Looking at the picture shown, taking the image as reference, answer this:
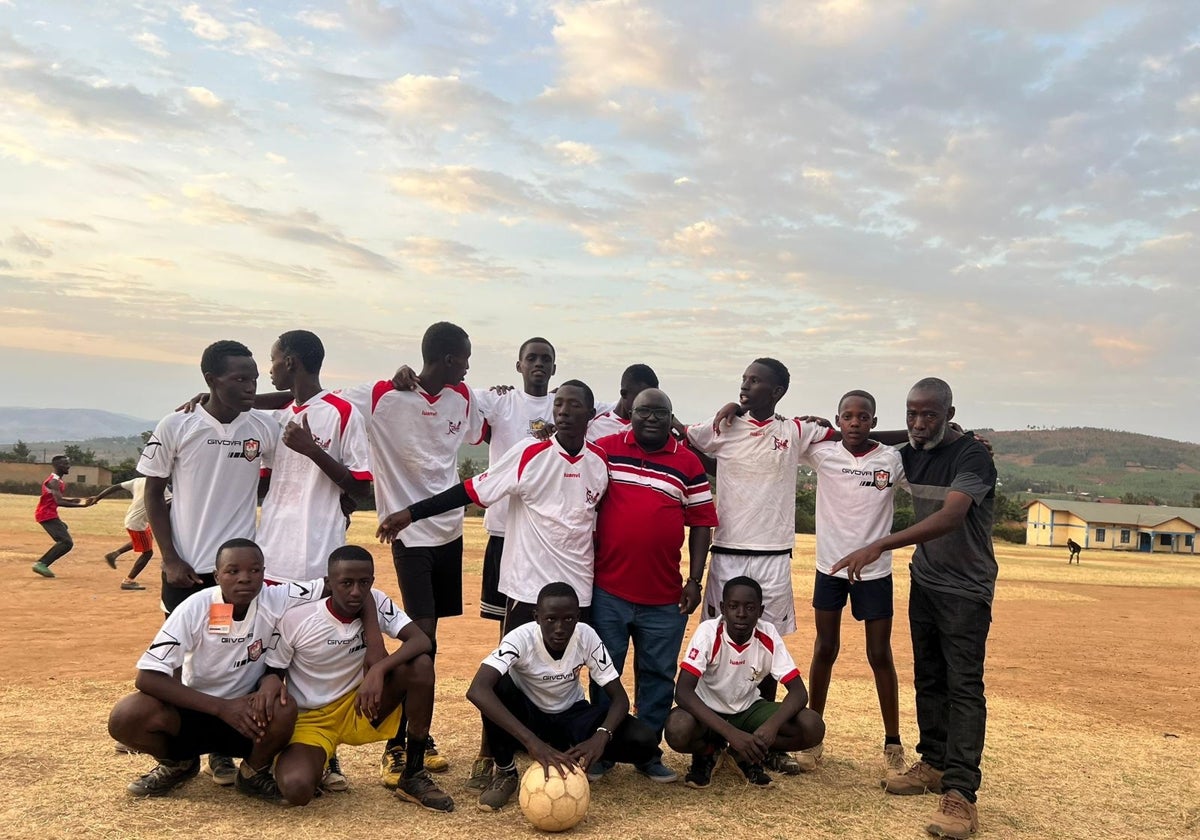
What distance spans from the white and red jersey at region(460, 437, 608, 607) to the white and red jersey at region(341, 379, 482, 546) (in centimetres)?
44

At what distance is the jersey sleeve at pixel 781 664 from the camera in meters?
5.89

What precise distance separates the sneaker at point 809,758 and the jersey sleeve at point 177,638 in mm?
4002

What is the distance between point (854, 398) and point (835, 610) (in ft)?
4.92

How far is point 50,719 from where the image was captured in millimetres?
6949

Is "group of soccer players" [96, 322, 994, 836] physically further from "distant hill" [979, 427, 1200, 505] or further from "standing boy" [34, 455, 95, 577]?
"distant hill" [979, 427, 1200, 505]

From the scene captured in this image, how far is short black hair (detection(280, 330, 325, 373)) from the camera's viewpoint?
5859 mm

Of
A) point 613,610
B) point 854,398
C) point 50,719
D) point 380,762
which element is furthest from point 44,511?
point 854,398

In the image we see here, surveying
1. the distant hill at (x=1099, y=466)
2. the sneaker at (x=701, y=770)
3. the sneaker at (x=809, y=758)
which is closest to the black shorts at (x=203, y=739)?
the sneaker at (x=701, y=770)

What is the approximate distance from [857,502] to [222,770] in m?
4.41

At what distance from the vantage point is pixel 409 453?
20.6 ft

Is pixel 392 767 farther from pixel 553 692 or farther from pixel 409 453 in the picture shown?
pixel 409 453

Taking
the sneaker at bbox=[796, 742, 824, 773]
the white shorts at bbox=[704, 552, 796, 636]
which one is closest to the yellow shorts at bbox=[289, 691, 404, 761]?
the white shorts at bbox=[704, 552, 796, 636]

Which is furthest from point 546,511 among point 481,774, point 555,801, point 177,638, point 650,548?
point 177,638

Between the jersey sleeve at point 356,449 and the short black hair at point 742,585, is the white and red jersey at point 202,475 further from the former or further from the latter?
the short black hair at point 742,585
